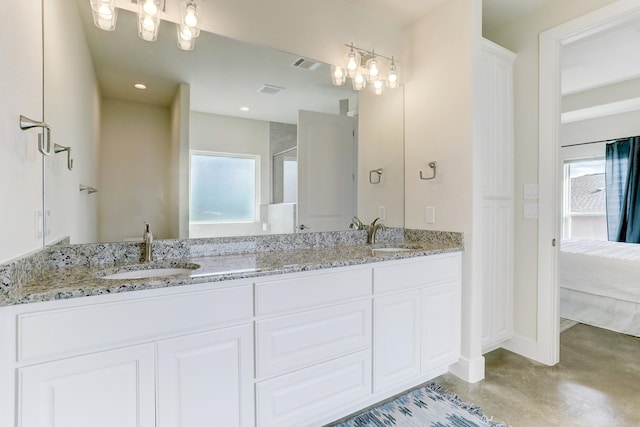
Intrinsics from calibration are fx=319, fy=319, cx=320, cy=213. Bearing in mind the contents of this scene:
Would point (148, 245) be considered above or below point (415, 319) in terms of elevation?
above

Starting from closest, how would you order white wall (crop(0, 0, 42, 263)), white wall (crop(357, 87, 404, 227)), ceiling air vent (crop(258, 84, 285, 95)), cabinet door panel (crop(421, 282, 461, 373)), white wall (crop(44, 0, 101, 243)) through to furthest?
white wall (crop(0, 0, 42, 263)) → white wall (crop(44, 0, 101, 243)) → cabinet door panel (crop(421, 282, 461, 373)) → ceiling air vent (crop(258, 84, 285, 95)) → white wall (crop(357, 87, 404, 227))

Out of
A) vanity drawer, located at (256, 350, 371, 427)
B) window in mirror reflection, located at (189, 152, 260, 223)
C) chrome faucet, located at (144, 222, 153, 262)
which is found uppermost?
window in mirror reflection, located at (189, 152, 260, 223)

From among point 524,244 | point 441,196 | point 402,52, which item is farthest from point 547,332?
point 402,52

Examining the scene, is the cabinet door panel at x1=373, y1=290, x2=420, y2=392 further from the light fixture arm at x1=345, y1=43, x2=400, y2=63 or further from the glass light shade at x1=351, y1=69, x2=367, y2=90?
the light fixture arm at x1=345, y1=43, x2=400, y2=63

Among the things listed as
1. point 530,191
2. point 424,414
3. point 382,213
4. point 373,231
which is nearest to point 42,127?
point 373,231

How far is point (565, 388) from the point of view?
2.05 m

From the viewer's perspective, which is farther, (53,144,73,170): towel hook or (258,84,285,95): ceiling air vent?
(258,84,285,95): ceiling air vent

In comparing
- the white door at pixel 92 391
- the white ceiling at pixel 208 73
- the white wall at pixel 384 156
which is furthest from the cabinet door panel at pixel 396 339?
the white ceiling at pixel 208 73

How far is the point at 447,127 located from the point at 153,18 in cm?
192

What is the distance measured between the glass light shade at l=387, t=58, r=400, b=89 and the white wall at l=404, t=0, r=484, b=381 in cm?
15

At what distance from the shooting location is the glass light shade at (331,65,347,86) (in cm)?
228

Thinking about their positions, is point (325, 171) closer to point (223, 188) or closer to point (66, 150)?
point (223, 188)

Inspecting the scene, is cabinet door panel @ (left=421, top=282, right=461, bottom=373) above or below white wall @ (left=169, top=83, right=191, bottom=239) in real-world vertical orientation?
below

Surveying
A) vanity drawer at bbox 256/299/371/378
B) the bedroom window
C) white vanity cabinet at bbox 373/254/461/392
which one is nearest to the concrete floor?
white vanity cabinet at bbox 373/254/461/392
